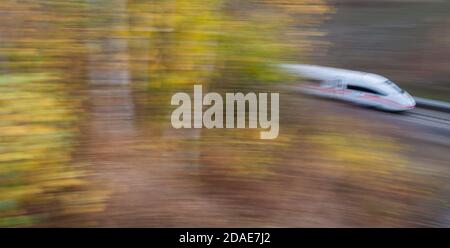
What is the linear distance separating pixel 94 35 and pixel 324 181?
1676 millimetres

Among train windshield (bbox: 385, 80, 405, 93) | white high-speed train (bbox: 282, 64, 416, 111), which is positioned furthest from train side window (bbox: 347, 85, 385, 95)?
train windshield (bbox: 385, 80, 405, 93)

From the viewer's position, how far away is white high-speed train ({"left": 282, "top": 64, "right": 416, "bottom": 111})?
8.21 feet

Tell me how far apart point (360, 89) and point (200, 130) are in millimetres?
1016

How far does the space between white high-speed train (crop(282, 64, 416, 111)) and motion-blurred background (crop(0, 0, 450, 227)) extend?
0.08 metres

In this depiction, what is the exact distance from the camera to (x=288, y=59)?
3.04 meters

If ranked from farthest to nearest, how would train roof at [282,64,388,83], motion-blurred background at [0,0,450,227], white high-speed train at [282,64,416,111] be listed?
1. train roof at [282,64,388,83]
2. white high-speed train at [282,64,416,111]
3. motion-blurred background at [0,0,450,227]

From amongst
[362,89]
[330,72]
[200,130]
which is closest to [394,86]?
[362,89]

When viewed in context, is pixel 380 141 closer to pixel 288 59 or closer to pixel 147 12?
pixel 288 59

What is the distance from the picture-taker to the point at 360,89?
2557mm

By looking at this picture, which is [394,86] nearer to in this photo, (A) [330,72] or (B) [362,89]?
(B) [362,89]

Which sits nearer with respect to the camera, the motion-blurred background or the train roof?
the motion-blurred background

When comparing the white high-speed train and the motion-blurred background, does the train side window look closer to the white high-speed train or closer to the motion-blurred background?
the white high-speed train
